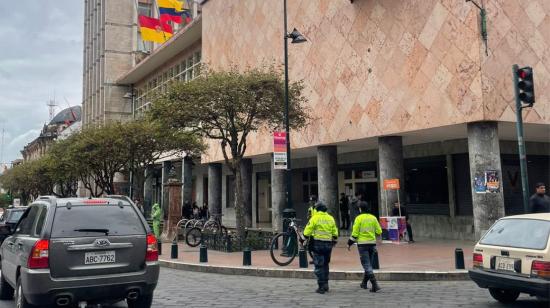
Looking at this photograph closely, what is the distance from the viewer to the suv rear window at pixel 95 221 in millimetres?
6746

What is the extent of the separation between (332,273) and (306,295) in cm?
224

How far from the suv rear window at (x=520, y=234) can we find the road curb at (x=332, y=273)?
113 inches

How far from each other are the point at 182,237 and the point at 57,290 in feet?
52.7

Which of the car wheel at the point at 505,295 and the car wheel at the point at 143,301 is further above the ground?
the car wheel at the point at 143,301

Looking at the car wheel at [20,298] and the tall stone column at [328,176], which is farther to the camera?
the tall stone column at [328,176]

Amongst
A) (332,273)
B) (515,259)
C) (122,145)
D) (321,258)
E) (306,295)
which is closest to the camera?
(515,259)

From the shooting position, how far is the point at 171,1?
43281 mm

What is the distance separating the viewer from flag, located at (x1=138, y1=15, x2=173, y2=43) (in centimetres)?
4569

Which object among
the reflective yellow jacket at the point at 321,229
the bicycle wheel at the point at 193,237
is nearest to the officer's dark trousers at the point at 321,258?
the reflective yellow jacket at the point at 321,229

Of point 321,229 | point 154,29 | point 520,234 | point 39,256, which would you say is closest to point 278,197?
point 321,229

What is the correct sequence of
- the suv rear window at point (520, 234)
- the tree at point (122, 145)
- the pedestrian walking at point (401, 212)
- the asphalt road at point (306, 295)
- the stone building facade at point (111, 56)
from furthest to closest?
the stone building facade at point (111, 56) → the tree at point (122, 145) → the pedestrian walking at point (401, 212) → the asphalt road at point (306, 295) → the suv rear window at point (520, 234)

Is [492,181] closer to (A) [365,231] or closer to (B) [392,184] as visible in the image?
(B) [392,184]

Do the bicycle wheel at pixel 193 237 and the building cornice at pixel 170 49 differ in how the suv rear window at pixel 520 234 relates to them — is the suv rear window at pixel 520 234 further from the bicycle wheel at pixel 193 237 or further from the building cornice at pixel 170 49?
the building cornice at pixel 170 49

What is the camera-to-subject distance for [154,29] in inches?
1838
